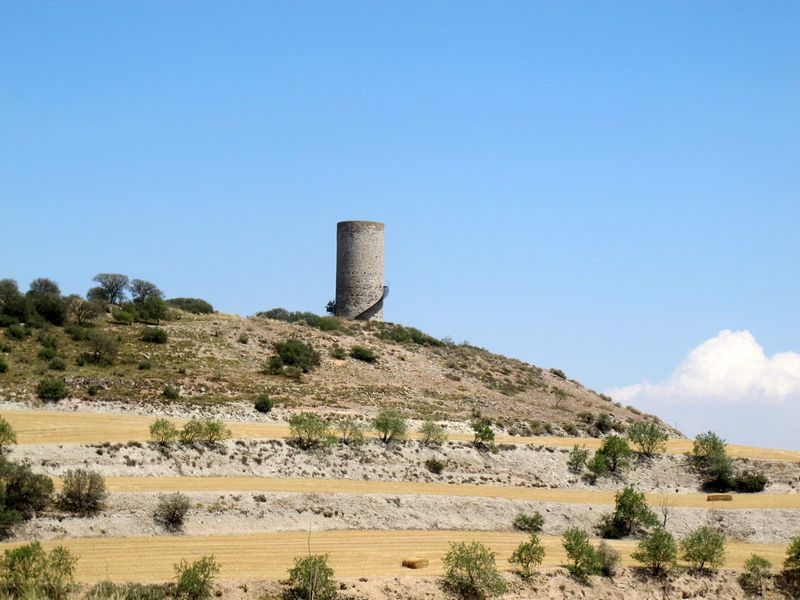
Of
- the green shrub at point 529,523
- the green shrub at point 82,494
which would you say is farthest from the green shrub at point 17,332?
the green shrub at point 529,523

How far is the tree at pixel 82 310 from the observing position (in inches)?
2396

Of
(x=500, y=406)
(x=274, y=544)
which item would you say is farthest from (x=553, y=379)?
(x=274, y=544)

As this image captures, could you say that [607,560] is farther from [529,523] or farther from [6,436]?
[6,436]

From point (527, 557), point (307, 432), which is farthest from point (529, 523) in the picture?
point (307, 432)

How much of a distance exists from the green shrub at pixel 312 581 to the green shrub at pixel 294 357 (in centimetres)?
2978

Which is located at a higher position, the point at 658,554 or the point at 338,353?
the point at 338,353

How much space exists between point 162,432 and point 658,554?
18780 mm

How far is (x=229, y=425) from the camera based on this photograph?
47.2 metres

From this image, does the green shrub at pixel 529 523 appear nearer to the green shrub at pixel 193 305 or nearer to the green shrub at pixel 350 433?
the green shrub at pixel 350 433

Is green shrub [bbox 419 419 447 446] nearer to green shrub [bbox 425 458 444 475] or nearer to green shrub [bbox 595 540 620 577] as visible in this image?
green shrub [bbox 425 458 444 475]

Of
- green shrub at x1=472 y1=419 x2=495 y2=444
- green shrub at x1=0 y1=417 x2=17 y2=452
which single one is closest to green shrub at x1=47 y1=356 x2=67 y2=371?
green shrub at x1=0 y1=417 x2=17 y2=452

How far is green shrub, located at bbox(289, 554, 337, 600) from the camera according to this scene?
28797 millimetres

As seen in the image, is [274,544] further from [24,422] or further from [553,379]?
[553,379]

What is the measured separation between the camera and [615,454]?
49.0m
